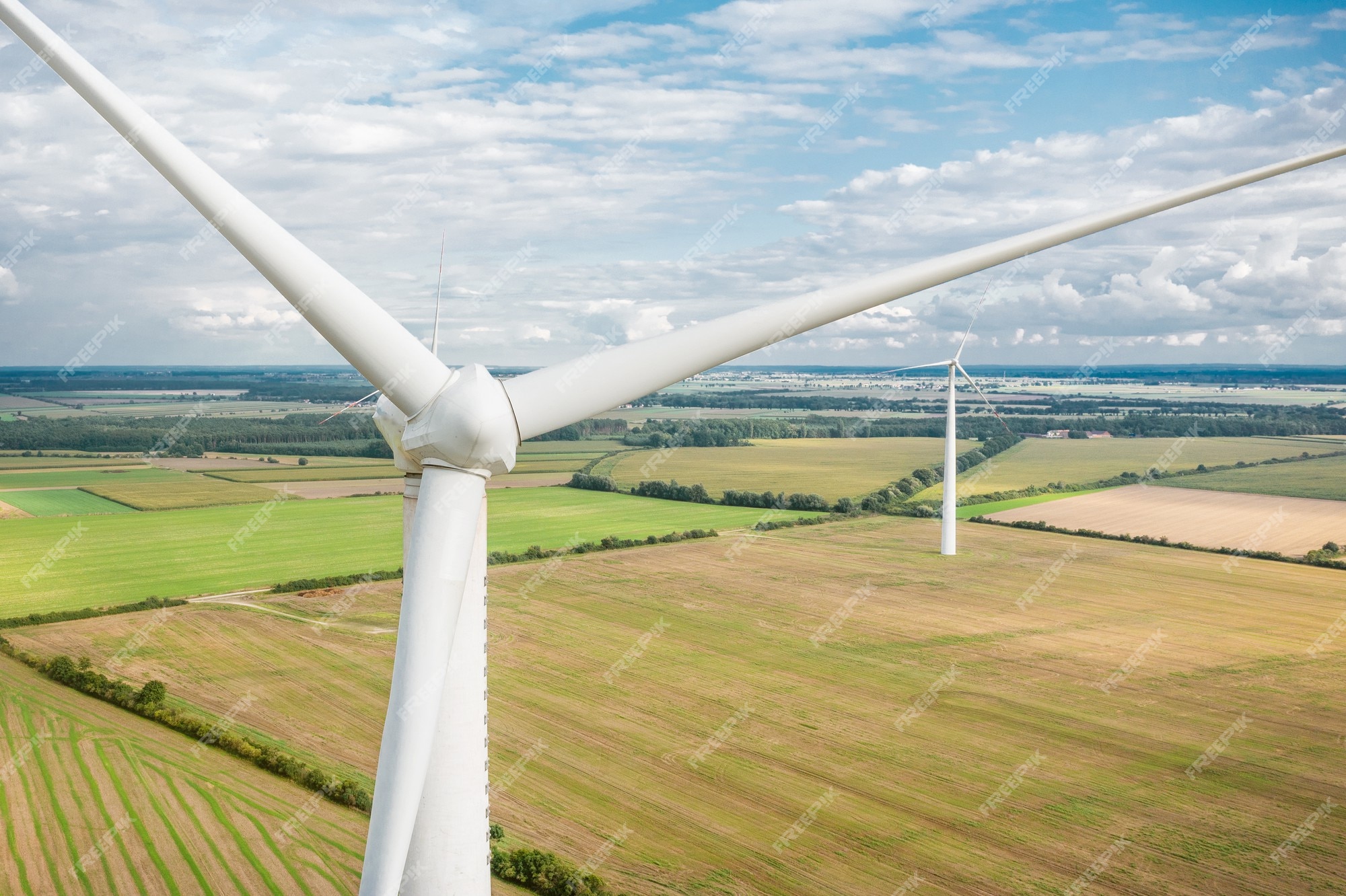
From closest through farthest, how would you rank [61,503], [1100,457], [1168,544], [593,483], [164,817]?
[164,817] < [1168,544] < [61,503] < [593,483] < [1100,457]

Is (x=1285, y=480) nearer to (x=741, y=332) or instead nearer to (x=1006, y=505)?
(x=1006, y=505)

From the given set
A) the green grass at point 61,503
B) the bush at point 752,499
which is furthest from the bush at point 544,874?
the green grass at point 61,503

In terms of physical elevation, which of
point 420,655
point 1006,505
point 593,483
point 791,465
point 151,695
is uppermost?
point 420,655

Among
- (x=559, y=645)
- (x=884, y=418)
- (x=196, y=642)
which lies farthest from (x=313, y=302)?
(x=884, y=418)

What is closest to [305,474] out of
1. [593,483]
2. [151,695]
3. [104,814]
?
[593,483]

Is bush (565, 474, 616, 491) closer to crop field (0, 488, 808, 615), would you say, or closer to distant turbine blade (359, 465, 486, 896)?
crop field (0, 488, 808, 615)

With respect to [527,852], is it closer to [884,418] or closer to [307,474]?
[307,474]

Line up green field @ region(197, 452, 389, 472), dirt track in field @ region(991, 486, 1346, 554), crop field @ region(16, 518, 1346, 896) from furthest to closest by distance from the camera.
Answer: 1. green field @ region(197, 452, 389, 472)
2. dirt track in field @ region(991, 486, 1346, 554)
3. crop field @ region(16, 518, 1346, 896)

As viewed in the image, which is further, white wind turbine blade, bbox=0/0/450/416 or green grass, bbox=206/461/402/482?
green grass, bbox=206/461/402/482

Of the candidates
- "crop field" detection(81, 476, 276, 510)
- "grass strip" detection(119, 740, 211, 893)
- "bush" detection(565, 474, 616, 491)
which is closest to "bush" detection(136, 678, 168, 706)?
"grass strip" detection(119, 740, 211, 893)
